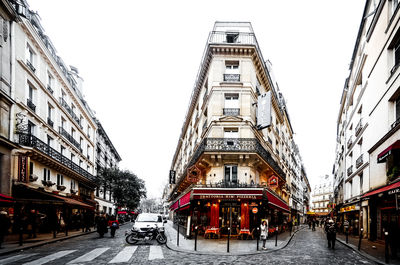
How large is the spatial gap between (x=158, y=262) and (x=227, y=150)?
1193cm

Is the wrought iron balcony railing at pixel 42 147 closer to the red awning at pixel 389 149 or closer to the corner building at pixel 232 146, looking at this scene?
the corner building at pixel 232 146

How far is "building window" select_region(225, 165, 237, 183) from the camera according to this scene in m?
22.0

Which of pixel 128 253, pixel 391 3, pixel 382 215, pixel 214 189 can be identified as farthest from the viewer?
pixel 214 189

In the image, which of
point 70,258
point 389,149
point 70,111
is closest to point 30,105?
point 70,111

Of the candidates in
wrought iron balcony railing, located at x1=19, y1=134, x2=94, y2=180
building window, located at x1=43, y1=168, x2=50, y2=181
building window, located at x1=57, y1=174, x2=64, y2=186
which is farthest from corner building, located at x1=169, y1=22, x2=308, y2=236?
building window, located at x1=57, y1=174, x2=64, y2=186

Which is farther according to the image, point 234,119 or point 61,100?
point 61,100

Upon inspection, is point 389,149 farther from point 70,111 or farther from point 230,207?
point 70,111

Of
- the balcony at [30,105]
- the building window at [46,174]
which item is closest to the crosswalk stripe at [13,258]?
the balcony at [30,105]

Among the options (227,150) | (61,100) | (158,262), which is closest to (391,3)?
(227,150)

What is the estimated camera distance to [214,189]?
20484 mm

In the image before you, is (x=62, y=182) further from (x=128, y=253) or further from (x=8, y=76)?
(x=128, y=253)

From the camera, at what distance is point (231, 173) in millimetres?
22141

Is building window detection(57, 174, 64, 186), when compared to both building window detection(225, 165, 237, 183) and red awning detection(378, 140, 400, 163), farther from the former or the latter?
red awning detection(378, 140, 400, 163)

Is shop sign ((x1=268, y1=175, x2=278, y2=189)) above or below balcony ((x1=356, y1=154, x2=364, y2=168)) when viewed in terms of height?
below
